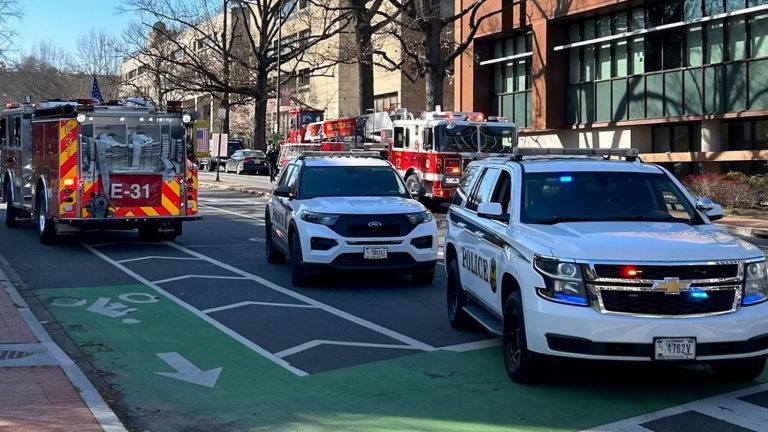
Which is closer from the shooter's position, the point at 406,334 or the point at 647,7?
the point at 406,334

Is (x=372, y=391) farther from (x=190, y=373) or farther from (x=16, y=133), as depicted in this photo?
(x=16, y=133)

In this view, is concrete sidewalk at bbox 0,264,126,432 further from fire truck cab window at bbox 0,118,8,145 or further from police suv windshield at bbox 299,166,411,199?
fire truck cab window at bbox 0,118,8,145

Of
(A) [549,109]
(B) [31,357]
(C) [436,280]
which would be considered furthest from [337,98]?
(B) [31,357]

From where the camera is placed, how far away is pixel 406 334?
9.75m

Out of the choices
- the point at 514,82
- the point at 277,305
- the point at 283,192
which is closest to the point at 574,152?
the point at 277,305

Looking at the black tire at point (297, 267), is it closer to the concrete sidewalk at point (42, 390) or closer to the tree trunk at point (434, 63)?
the concrete sidewalk at point (42, 390)

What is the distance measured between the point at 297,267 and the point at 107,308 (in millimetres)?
2622

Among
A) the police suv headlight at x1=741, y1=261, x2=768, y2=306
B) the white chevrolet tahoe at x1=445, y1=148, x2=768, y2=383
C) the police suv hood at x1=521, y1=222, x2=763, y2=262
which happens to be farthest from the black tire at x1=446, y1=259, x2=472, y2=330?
the police suv headlight at x1=741, y1=261, x2=768, y2=306

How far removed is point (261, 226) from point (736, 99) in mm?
16137

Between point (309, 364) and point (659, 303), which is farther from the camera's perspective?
point (309, 364)

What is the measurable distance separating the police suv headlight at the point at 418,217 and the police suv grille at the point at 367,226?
0.24m

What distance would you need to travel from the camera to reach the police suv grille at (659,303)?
6.57 m

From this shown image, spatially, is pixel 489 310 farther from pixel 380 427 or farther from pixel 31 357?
pixel 31 357

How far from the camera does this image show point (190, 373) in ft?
27.0
